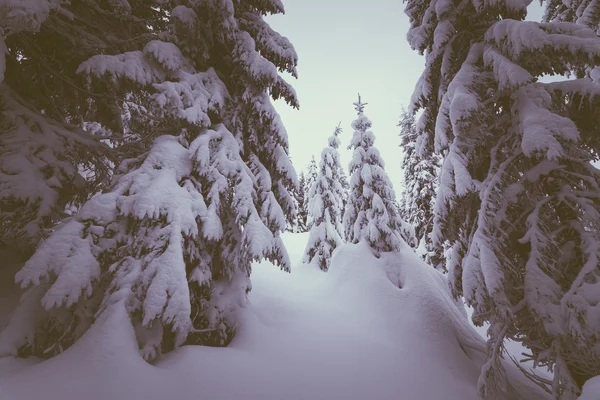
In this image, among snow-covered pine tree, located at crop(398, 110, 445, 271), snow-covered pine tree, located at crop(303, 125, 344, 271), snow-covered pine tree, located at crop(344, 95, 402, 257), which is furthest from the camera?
snow-covered pine tree, located at crop(398, 110, 445, 271)

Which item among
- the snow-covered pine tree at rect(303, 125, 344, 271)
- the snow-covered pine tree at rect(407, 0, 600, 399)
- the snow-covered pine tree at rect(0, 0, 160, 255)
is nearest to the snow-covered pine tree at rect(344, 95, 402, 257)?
the snow-covered pine tree at rect(303, 125, 344, 271)

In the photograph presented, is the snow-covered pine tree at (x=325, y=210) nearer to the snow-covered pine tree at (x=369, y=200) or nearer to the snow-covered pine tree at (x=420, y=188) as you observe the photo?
the snow-covered pine tree at (x=369, y=200)

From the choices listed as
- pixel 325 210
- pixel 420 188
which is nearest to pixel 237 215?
pixel 325 210

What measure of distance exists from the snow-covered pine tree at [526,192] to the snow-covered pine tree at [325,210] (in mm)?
9969

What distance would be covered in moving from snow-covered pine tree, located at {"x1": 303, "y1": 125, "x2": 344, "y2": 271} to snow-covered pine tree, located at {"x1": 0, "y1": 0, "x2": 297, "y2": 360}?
30.1 feet

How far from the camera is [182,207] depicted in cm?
444

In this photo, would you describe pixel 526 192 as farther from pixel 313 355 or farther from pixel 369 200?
pixel 369 200

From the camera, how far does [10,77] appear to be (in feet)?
17.1

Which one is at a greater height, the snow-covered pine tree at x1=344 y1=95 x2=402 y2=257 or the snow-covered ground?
the snow-covered pine tree at x1=344 y1=95 x2=402 y2=257

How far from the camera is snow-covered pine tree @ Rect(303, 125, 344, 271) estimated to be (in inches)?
629

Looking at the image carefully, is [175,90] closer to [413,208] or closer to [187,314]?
[187,314]

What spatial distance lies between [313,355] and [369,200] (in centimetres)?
744

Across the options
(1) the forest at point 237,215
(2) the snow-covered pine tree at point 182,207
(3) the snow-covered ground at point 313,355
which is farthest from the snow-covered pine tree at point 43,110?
(3) the snow-covered ground at point 313,355

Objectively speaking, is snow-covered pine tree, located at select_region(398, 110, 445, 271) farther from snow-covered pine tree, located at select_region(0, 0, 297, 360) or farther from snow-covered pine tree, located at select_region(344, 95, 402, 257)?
snow-covered pine tree, located at select_region(0, 0, 297, 360)
